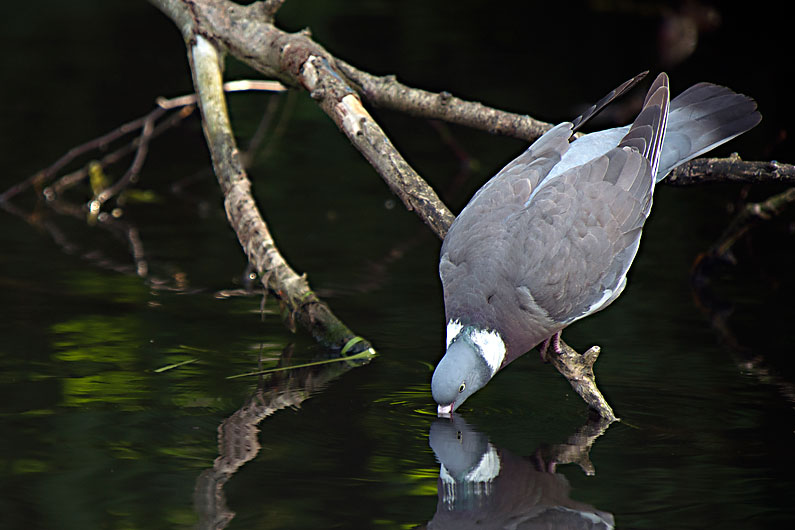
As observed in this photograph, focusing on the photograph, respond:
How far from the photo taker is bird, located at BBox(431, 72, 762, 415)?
3328mm

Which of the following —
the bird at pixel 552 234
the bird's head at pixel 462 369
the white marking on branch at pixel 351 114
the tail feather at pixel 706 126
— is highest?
the white marking on branch at pixel 351 114

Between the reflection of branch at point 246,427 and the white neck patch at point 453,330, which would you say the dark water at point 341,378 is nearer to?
the reflection of branch at point 246,427

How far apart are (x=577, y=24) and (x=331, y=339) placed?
8.14 meters

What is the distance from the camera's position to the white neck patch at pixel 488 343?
3.28 meters

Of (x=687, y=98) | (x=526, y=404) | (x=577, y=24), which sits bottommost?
(x=526, y=404)

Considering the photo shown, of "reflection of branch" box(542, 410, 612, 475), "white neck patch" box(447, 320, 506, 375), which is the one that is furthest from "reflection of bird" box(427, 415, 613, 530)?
"white neck patch" box(447, 320, 506, 375)

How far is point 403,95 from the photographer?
4.48 m

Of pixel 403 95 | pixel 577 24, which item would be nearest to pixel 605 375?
pixel 403 95

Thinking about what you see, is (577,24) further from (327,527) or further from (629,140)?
(327,527)

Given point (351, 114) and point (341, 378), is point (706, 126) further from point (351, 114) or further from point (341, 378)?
point (341, 378)

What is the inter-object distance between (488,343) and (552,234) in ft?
1.45

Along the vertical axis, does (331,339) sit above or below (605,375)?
above

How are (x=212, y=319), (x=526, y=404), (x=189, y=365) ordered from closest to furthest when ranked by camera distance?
(x=526, y=404) < (x=189, y=365) < (x=212, y=319)

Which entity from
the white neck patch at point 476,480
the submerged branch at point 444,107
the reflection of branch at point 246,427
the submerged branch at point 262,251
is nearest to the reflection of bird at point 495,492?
the white neck patch at point 476,480
